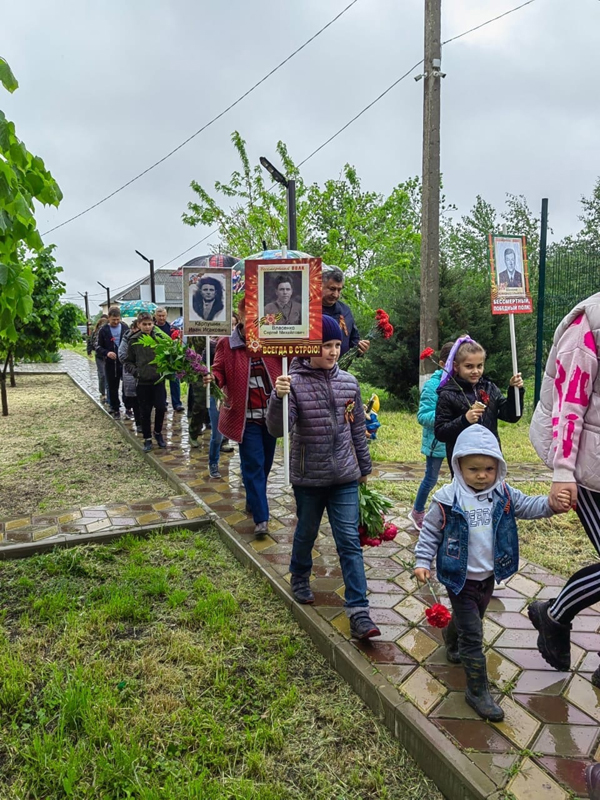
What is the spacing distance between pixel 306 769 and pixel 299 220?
14004 millimetres

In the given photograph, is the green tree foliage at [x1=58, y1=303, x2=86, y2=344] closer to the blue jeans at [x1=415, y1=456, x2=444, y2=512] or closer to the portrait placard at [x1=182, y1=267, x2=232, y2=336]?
the portrait placard at [x1=182, y1=267, x2=232, y2=336]

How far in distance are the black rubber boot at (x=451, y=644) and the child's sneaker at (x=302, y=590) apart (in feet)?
2.91

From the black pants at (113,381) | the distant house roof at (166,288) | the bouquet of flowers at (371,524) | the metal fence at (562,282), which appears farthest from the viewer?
the distant house roof at (166,288)

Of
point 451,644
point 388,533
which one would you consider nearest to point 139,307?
point 388,533

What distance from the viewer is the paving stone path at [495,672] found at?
7.20 feet

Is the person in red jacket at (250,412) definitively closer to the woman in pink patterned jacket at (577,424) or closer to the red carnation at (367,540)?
the red carnation at (367,540)

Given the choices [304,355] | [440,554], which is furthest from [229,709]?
[304,355]

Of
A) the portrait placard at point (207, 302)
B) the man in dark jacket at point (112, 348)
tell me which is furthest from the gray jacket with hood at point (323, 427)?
the man in dark jacket at point (112, 348)

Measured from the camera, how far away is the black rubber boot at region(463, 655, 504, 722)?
2.45m

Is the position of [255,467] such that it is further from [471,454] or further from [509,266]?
[509,266]

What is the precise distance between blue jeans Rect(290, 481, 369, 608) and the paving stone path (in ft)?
0.86

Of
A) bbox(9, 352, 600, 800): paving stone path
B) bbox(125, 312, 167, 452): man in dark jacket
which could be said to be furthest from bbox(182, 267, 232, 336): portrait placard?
bbox(9, 352, 600, 800): paving stone path

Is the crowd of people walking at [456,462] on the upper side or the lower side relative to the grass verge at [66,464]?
upper

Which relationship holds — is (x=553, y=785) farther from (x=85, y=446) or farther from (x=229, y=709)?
(x=85, y=446)
